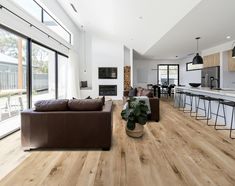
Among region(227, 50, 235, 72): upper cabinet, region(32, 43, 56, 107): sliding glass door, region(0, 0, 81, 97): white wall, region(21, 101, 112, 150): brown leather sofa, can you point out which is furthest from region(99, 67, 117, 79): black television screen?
region(21, 101, 112, 150): brown leather sofa

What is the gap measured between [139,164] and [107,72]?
316 inches

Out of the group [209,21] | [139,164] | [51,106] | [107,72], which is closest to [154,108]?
[209,21]

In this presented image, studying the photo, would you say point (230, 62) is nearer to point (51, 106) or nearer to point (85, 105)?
point (85, 105)

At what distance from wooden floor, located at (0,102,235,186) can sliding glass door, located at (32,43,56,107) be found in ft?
6.32

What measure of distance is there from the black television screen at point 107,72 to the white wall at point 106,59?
0.16 metres

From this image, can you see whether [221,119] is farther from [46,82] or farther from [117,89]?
[117,89]

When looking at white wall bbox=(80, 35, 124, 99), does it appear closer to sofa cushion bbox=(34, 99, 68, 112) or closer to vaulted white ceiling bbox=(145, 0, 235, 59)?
vaulted white ceiling bbox=(145, 0, 235, 59)

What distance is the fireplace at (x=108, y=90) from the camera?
10.4 meters

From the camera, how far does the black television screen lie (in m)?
10.4

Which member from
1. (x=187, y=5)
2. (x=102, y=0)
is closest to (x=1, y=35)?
(x=102, y=0)

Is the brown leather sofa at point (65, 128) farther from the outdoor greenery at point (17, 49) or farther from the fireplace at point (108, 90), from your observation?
the fireplace at point (108, 90)

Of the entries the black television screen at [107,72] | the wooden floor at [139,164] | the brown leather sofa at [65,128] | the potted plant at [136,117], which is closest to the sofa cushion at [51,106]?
the brown leather sofa at [65,128]

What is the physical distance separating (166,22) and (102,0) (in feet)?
5.60

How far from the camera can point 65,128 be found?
3094 millimetres
